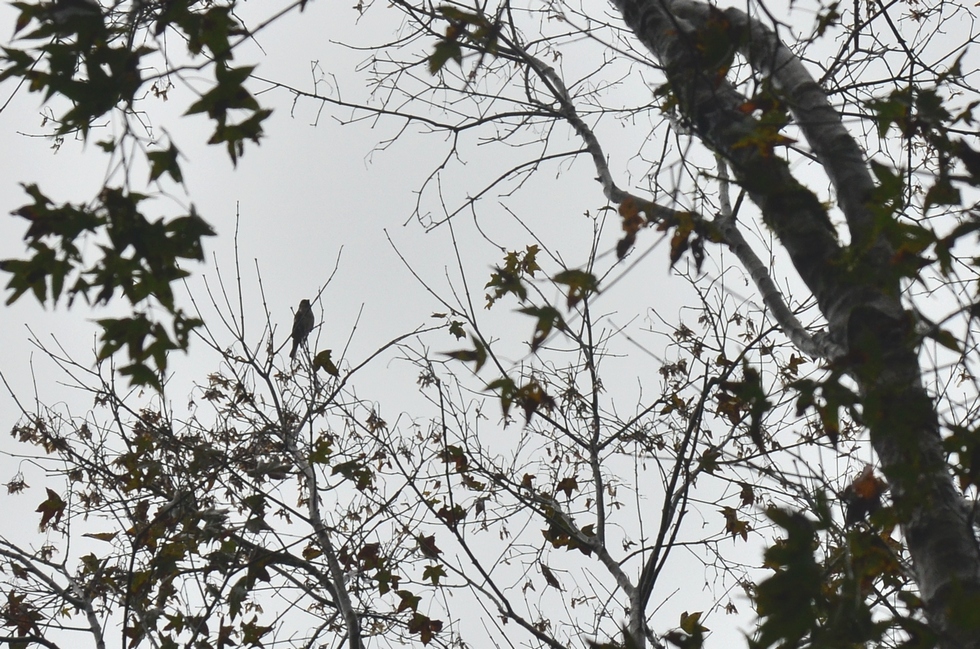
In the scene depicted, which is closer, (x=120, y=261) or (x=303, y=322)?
(x=120, y=261)

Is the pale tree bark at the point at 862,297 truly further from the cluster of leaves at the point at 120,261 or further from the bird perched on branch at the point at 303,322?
the bird perched on branch at the point at 303,322

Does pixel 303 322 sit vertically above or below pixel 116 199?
above

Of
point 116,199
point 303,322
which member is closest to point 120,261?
point 116,199

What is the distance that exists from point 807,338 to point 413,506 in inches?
118

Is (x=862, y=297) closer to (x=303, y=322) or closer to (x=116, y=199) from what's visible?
(x=116, y=199)

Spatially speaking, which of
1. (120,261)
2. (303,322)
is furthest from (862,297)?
(303,322)

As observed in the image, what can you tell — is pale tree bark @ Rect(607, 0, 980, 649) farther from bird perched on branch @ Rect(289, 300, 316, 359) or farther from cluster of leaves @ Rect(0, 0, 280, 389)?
bird perched on branch @ Rect(289, 300, 316, 359)

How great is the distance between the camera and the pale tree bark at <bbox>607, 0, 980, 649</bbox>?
65.4 inches

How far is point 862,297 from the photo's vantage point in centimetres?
205

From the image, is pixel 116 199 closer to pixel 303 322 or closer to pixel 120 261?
pixel 120 261

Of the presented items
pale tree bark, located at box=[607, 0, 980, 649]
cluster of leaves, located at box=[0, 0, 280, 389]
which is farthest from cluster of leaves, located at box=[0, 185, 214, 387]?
pale tree bark, located at box=[607, 0, 980, 649]

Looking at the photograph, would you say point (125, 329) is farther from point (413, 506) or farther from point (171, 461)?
point (171, 461)

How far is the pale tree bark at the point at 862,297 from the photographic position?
166 centimetres

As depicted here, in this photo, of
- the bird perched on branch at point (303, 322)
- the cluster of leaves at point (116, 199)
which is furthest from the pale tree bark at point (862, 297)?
the bird perched on branch at point (303, 322)
